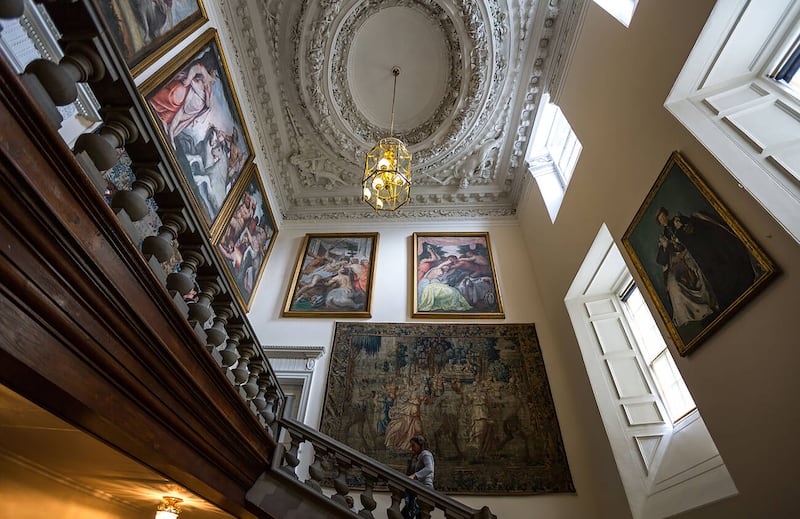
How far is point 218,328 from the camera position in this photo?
286 cm

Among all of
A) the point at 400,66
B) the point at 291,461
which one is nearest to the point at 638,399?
the point at 291,461

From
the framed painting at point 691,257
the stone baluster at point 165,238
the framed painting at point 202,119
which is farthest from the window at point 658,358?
the framed painting at point 202,119

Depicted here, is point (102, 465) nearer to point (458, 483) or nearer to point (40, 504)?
point (40, 504)

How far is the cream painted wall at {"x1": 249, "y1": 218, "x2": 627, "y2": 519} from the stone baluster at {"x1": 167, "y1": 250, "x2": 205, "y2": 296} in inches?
163

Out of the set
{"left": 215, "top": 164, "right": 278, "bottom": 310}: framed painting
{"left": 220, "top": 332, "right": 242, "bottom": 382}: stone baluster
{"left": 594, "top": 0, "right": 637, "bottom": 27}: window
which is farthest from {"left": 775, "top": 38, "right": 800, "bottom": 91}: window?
{"left": 215, "top": 164, "right": 278, "bottom": 310}: framed painting

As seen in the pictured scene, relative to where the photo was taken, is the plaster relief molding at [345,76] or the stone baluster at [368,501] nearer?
the stone baluster at [368,501]

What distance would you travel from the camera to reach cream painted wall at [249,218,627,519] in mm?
4980

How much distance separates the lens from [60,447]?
134 inches

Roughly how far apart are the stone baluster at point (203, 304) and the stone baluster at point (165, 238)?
17.4 inches

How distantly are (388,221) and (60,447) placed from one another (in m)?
6.72

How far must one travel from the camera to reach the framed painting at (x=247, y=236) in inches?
263

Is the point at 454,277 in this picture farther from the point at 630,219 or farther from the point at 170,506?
the point at 170,506

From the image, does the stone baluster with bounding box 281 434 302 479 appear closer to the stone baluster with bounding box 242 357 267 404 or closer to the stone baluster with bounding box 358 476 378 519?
the stone baluster with bounding box 242 357 267 404

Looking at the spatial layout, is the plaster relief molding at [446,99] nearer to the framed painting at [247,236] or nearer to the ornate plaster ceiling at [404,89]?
the ornate plaster ceiling at [404,89]
